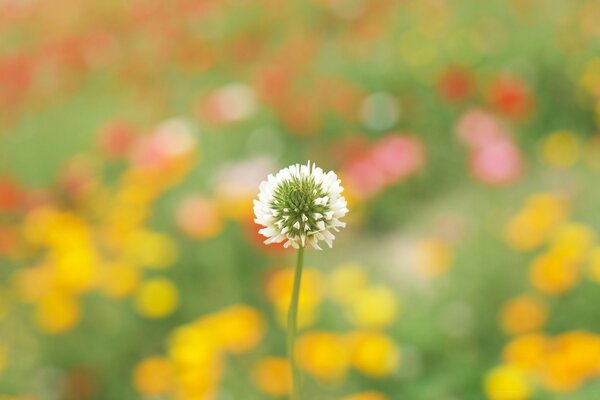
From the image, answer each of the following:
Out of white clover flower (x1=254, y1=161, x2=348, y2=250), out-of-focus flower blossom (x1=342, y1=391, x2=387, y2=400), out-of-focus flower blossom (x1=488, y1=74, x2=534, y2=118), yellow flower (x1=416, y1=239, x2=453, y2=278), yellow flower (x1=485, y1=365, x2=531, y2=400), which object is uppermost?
out-of-focus flower blossom (x1=488, y1=74, x2=534, y2=118)

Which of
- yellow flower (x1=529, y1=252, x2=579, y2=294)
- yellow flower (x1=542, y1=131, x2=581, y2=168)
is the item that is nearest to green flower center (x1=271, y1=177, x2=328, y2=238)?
yellow flower (x1=529, y1=252, x2=579, y2=294)

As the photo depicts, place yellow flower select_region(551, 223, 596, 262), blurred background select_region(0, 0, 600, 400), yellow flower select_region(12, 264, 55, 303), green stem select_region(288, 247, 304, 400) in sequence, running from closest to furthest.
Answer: green stem select_region(288, 247, 304, 400) < blurred background select_region(0, 0, 600, 400) < yellow flower select_region(551, 223, 596, 262) < yellow flower select_region(12, 264, 55, 303)

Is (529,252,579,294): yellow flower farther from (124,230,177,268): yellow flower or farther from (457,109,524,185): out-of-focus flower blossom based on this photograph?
(124,230,177,268): yellow flower

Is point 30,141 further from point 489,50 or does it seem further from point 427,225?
point 489,50

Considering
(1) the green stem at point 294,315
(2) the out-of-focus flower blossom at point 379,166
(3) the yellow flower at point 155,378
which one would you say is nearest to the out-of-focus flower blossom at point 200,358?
(3) the yellow flower at point 155,378

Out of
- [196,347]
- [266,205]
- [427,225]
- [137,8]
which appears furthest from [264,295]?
[137,8]

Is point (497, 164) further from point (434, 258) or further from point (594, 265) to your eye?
point (594, 265)

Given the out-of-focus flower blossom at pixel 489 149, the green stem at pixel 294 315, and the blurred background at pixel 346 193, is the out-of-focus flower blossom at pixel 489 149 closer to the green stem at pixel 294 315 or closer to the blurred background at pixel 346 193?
the blurred background at pixel 346 193
